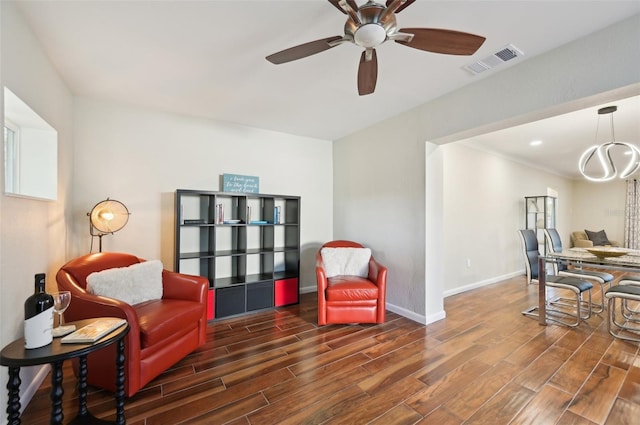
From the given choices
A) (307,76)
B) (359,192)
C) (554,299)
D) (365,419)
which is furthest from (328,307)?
(554,299)

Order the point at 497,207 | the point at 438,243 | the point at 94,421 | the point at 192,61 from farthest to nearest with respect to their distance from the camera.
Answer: the point at 497,207, the point at 438,243, the point at 192,61, the point at 94,421

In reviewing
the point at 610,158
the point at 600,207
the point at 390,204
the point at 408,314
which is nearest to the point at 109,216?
the point at 390,204

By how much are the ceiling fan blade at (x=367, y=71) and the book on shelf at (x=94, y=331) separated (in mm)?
2188

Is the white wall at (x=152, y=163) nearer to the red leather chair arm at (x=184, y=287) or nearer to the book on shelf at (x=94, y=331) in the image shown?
the red leather chair arm at (x=184, y=287)

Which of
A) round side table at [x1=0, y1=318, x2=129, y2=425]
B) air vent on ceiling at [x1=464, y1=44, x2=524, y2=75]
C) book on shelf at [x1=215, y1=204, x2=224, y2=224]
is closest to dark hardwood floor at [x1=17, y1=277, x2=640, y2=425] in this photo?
round side table at [x1=0, y1=318, x2=129, y2=425]

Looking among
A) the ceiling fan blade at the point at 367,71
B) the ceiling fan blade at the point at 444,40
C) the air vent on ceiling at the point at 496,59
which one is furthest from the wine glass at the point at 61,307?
the air vent on ceiling at the point at 496,59

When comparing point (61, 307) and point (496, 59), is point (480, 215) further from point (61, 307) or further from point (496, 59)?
point (61, 307)

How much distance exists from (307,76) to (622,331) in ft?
13.6

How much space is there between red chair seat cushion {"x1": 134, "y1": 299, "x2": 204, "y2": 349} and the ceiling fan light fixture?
2289 mm

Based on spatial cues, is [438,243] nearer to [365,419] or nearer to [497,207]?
[365,419]

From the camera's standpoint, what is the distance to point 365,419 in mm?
1591

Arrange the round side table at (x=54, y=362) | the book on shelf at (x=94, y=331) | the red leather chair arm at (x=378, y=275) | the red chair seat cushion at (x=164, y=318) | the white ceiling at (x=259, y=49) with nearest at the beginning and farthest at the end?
the round side table at (x=54, y=362) → the book on shelf at (x=94, y=331) → the white ceiling at (x=259, y=49) → the red chair seat cushion at (x=164, y=318) → the red leather chair arm at (x=378, y=275)

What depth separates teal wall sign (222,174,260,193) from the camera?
3.48 m

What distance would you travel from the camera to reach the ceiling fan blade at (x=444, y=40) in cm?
142
